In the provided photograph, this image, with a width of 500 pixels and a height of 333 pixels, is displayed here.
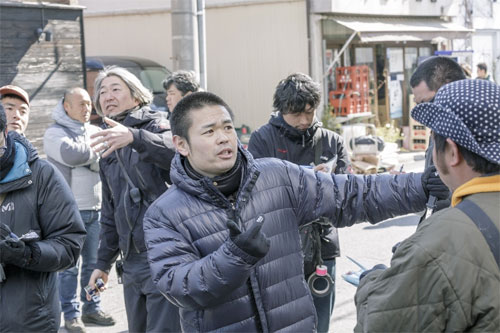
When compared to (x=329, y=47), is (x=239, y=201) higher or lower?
lower

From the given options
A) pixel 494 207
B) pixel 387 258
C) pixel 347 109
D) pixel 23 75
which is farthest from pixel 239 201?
pixel 347 109

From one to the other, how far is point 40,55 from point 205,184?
7482 millimetres

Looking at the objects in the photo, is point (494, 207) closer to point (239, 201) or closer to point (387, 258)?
point (239, 201)

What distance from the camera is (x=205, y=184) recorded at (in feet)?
9.09

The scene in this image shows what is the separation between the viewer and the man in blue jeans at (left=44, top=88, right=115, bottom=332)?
19.3 feet

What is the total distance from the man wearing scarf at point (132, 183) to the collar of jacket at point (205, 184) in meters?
1.11

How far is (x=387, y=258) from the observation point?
24.8 feet

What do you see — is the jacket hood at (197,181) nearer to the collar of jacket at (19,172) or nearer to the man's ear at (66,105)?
the collar of jacket at (19,172)

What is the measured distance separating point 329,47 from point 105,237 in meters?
12.7

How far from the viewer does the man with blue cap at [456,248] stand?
180 cm

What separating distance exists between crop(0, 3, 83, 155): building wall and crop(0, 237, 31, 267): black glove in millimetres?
6344

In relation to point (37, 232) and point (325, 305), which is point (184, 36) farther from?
point (37, 232)

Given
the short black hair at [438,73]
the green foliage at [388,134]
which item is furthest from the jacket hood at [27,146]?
the green foliage at [388,134]

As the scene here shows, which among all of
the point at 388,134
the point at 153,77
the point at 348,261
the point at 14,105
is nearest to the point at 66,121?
the point at 14,105
